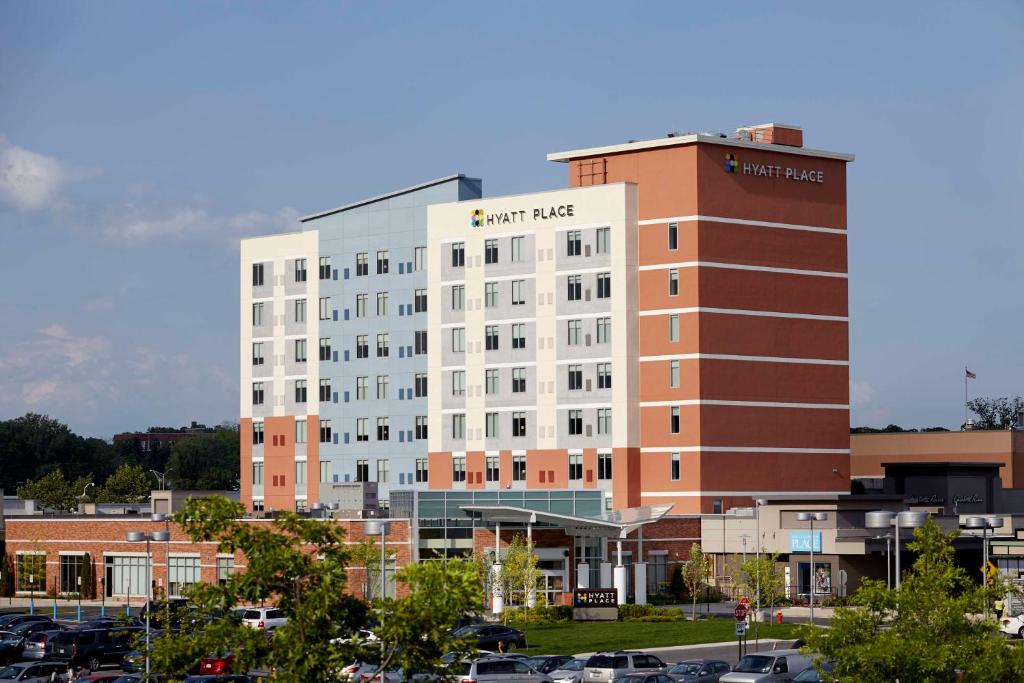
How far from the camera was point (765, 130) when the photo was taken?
407 feet

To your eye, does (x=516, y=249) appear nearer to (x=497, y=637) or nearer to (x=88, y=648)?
(x=497, y=637)

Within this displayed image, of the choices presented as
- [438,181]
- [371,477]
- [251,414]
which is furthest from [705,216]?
[251,414]

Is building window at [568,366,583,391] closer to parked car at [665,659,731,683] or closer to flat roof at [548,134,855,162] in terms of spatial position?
flat roof at [548,134,855,162]

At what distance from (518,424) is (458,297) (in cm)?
1139

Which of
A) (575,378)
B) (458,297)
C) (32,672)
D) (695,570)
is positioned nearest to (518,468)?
(575,378)

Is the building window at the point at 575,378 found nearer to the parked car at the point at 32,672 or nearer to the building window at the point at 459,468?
the building window at the point at 459,468

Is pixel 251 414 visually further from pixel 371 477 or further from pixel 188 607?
pixel 188 607

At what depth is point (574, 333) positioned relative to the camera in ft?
404

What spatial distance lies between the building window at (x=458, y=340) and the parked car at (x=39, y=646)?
59006 millimetres

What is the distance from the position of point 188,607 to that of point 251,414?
10881 cm

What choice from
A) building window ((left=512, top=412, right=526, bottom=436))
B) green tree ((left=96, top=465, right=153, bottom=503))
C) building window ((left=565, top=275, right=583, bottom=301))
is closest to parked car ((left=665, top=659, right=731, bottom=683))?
building window ((left=565, top=275, right=583, bottom=301))

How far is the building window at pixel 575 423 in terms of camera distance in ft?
403

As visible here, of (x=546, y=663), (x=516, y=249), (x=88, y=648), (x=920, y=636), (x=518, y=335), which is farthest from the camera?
(x=518, y=335)

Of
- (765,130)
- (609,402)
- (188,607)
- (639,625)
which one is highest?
(765,130)
